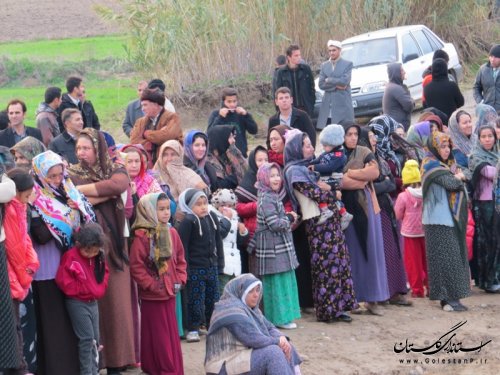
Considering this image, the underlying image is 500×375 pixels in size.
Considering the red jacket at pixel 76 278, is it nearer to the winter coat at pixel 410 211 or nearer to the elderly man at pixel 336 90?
the winter coat at pixel 410 211

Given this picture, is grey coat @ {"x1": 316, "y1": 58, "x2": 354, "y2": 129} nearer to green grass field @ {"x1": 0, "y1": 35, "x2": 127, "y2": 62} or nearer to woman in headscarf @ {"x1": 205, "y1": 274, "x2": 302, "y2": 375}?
woman in headscarf @ {"x1": 205, "y1": 274, "x2": 302, "y2": 375}

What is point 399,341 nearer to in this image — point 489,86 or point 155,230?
point 155,230

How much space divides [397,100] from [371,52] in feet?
18.5

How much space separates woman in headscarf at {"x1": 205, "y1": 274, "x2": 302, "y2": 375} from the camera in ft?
26.3

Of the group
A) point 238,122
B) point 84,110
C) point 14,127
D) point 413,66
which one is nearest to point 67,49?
point 413,66

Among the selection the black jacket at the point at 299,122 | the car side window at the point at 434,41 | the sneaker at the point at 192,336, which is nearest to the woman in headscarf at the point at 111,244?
the sneaker at the point at 192,336

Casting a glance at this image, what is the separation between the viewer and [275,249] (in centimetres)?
1021

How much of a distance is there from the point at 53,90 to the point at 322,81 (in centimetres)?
472

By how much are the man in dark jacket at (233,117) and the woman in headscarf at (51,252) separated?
4498 millimetres

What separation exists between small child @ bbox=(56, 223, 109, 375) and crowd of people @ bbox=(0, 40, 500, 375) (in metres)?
0.01

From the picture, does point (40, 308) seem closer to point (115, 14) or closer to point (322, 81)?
point (322, 81)

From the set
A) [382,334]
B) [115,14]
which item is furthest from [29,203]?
[115,14]

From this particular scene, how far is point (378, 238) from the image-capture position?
11109 mm

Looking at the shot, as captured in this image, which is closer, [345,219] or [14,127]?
[345,219]
